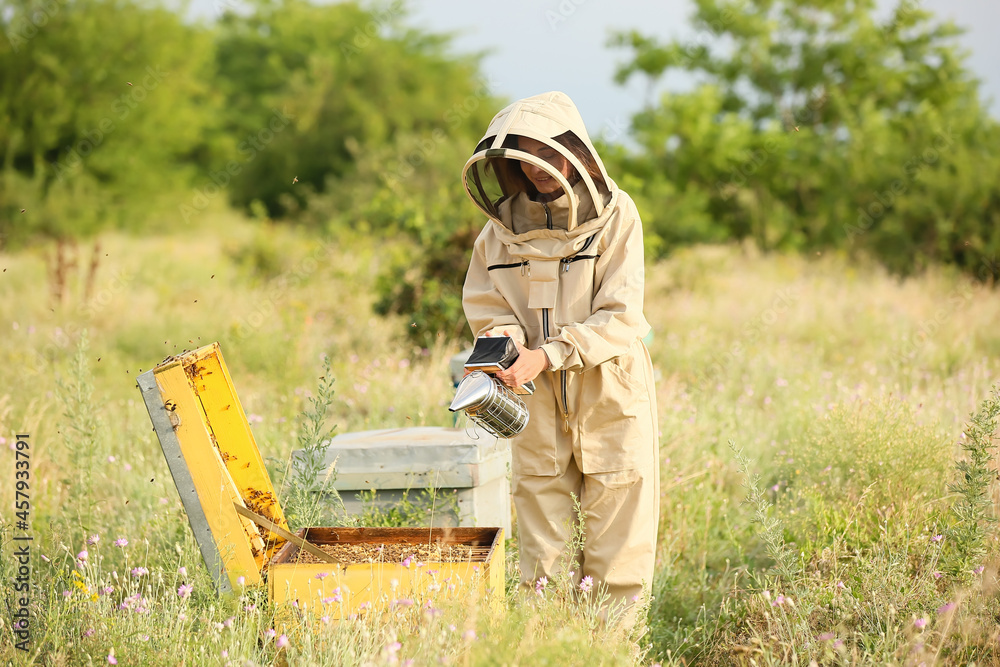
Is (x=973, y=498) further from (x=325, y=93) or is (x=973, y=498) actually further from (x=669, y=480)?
(x=325, y=93)

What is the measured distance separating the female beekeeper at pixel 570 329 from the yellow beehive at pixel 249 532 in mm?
355

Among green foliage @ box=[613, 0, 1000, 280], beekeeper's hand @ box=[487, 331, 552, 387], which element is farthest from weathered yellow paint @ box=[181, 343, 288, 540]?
green foliage @ box=[613, 0, 1000, 280]

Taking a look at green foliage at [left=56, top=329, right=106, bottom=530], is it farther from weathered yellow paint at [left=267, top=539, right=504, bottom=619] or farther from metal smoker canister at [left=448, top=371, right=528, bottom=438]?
metal smoker canister at [left=448, top=371, right=528, bottom=438]

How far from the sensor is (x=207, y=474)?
2730 mm

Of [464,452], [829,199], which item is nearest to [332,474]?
[464,452]

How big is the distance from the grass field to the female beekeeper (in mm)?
352

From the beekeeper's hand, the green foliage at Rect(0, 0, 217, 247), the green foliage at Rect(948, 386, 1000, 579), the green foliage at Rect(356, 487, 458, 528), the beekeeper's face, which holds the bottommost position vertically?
the green foliage at Rect(356, 487, 458, 528)

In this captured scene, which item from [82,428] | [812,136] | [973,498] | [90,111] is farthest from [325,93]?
[973,498]

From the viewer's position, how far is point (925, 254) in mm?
11859

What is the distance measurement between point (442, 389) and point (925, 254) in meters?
9.52

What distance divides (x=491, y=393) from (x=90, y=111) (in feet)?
63.3

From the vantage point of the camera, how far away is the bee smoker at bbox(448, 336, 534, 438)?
246 centimetres

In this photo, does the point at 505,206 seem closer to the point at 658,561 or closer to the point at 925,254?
the point at 658,561

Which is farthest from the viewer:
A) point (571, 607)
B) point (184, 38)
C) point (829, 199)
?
point (184, 38)
